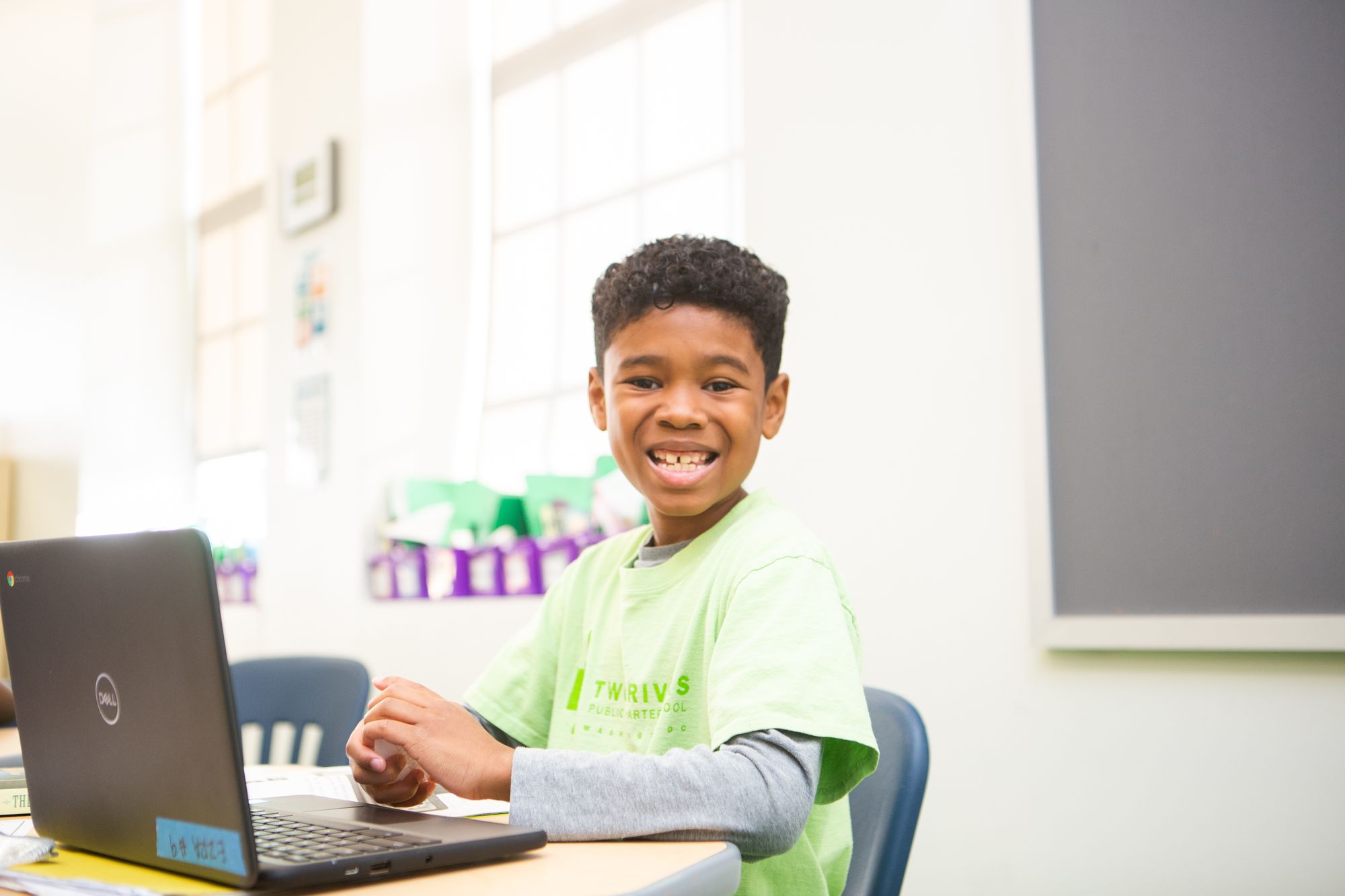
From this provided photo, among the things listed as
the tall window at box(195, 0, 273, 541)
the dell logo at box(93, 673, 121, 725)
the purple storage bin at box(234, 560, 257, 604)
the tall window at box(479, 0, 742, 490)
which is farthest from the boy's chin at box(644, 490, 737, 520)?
the tall window at box(195, 0, 273, 541)

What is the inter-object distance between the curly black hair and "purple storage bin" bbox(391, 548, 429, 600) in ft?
5.96

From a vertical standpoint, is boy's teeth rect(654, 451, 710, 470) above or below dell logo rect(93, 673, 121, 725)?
above

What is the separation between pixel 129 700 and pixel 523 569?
193cm

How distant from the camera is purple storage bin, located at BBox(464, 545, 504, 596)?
8.80ft

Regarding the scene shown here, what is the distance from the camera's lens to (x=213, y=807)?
2.10 ft

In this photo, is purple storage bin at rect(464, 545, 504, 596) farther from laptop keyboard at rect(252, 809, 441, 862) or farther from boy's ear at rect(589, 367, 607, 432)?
laptop keyboard at rect(252, 809, 441, 862)

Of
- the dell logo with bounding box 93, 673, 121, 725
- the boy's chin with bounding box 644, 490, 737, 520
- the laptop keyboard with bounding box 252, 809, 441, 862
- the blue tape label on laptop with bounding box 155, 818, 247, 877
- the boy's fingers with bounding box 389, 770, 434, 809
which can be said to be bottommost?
the boy's fingers with bounding box 389, 770, 434, 809

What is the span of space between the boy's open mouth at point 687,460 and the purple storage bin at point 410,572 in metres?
1.88

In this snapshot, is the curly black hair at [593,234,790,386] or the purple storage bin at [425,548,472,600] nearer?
the curly black hair at [593,234,790,386]

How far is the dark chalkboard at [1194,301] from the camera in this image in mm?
1363

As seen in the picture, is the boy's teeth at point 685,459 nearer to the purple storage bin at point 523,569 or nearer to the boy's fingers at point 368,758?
the boy's fingers at point 368,758

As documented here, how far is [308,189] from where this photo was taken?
3.22 m

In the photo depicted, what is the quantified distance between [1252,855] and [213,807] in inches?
49.7

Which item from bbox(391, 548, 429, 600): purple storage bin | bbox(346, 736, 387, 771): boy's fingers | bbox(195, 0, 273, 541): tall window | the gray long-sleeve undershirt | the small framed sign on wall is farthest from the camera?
bbox(195, 0, 273, 541): tall window
